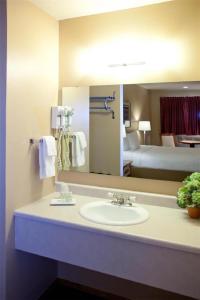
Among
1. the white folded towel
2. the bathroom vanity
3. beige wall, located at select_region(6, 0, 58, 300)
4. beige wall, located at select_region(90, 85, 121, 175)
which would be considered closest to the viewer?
the bathroom vanity

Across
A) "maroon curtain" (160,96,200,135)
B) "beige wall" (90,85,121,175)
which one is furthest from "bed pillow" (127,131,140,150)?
"maroon curtain" (160,96,200,135)

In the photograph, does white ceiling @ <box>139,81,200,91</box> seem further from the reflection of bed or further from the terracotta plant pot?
the terracotta plant pot

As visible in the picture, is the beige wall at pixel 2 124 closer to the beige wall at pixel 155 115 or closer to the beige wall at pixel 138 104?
the beige wall at pixel 138 104

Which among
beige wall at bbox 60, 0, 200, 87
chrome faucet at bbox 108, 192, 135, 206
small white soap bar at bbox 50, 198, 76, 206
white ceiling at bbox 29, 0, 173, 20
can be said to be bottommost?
small white soap bar at bbox 50, 198, 76, 206

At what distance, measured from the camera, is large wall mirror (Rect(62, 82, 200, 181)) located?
187cm

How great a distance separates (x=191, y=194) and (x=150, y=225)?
33cm

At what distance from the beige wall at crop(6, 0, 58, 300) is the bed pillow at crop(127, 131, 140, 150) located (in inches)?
27.0

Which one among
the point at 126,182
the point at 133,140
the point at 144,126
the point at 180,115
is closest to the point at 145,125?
the point at 144,126

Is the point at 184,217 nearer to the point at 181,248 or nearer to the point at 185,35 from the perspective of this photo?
the point at 181,248

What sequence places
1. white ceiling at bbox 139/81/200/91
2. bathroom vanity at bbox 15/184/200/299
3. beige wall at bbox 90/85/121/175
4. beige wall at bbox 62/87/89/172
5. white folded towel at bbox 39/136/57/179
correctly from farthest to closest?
beige wall at bbox 62/87/89/172
beige wall at bbox 90/85/121/175
white folded towel at bbox 39/136/57/179
white ceiling at bbox 139/81/200/91
bathroom vanity at bbox 15/184/200/299

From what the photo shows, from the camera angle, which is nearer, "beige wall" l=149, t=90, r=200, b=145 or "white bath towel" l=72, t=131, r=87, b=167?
"beige wall" l=149, t=90, r=200, b=145

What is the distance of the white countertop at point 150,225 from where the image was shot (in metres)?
1.36

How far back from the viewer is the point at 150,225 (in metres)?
1.56

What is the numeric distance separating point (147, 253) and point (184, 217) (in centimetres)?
43
